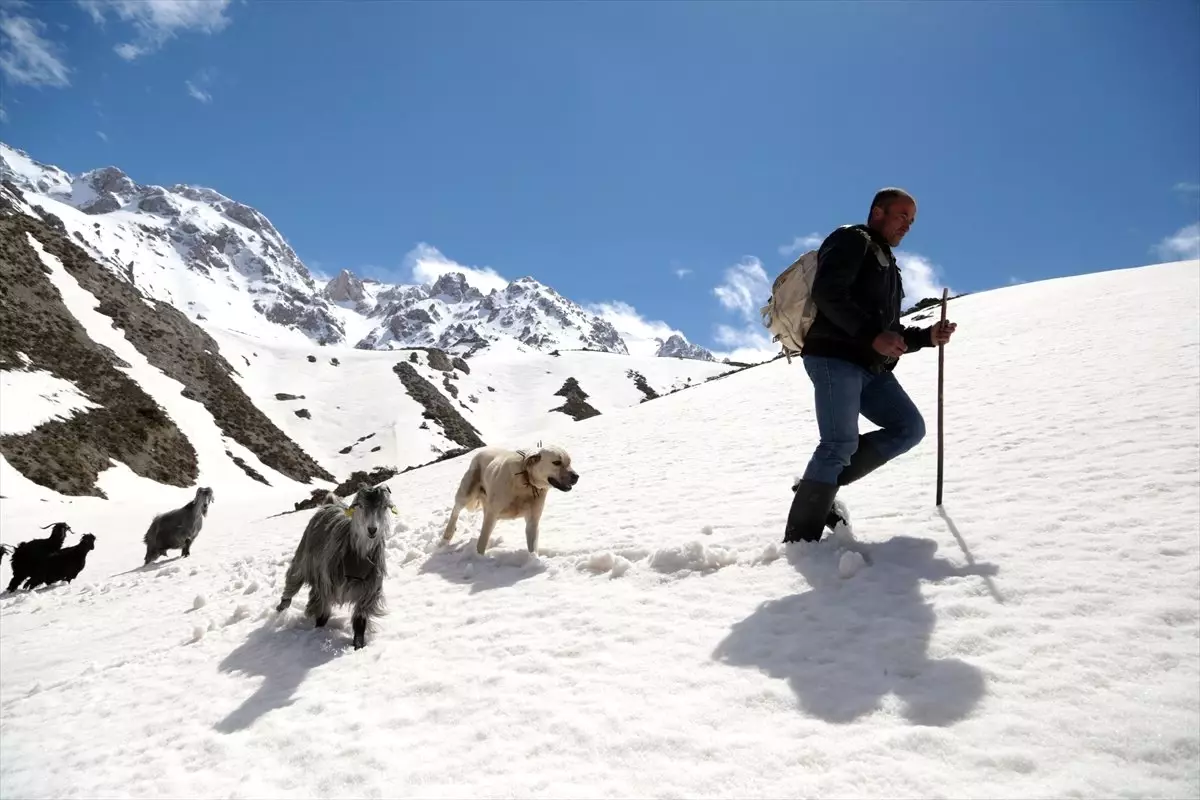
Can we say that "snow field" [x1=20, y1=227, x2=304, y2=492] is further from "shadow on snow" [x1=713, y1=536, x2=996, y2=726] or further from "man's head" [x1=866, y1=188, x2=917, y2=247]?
"man's head" [x1=866, y1=188, x2=917, y2=247]

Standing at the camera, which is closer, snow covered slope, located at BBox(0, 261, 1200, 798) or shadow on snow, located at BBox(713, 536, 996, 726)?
snow covered slope, located at BBox(0, 261, 1200, 798)

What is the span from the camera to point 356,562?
6738 mm

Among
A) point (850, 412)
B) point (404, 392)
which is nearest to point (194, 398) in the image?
point (404, 392)

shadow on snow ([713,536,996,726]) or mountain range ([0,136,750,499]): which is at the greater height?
mountain range ([0,136,750,499])

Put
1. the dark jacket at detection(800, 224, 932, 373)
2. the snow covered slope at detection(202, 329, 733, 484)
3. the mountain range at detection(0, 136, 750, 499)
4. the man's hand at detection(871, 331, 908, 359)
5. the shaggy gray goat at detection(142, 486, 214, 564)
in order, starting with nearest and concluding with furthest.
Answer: the man's hand at detection(871, 331, 908, 359) < the dark jacket at detection(800, 224, 932, 373) < the shaggy gray goat at detection(142, 486, 214, 564) < the mountain range at detection(0, 136, 750, 499) < the snow covered slope at detection(202, 329, 733, 484)

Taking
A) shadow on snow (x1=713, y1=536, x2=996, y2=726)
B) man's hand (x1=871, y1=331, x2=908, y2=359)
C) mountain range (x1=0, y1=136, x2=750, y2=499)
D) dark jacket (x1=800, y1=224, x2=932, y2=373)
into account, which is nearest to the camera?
shadow on snow (x1=713, y1=536, x2=996, y2=726)

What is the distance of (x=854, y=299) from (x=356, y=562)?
5.76 m

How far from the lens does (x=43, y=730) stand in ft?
18.9

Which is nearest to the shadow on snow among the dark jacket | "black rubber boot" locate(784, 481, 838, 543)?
"black rubber boot" locate(784, 481, 838, 543)

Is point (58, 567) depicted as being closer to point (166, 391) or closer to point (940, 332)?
point (940, 332)

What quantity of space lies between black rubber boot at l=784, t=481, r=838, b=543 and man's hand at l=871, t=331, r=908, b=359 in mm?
1344

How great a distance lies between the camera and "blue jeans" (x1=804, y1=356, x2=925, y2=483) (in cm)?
548

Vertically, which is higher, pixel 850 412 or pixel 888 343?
pixel 888 343

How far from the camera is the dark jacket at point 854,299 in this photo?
17.2 feet
